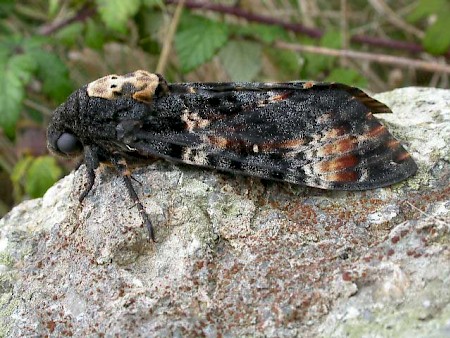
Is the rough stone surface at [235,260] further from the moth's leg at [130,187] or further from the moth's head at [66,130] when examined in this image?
the moth's head at [66,130]

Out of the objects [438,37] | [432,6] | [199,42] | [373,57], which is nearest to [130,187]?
[199,42]

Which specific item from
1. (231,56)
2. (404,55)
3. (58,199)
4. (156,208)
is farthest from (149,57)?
(156,208)

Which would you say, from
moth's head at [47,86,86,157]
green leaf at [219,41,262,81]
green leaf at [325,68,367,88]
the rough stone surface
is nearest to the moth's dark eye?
moth's head at [47,86,86,157]

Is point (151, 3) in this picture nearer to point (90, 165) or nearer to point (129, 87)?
point (129, 87)

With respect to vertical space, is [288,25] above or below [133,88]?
above

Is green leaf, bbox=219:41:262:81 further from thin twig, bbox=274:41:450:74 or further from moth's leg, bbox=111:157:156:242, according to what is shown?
moth's leg, bbox=111:157:156:242
